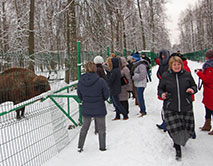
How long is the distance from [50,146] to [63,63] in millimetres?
1980

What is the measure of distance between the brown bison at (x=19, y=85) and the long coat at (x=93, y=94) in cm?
100

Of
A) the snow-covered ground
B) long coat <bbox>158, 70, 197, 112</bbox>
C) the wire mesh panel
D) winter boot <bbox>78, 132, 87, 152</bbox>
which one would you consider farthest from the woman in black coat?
the wire mesh panel

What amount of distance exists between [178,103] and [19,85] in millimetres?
2875

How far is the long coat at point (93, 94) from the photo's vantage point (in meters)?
3.62

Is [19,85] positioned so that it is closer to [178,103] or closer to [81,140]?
[81,140]

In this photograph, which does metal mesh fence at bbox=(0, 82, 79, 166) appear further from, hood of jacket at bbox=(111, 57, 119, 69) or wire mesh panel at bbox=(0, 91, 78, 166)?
hood of jacket at bbox=(111, 57, 119, 69)

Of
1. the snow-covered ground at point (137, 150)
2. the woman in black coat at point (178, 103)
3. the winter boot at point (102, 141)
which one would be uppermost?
the woman in black coat at point (178, 103)

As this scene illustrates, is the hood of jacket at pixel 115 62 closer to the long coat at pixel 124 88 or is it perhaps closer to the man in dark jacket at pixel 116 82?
the man in dark jacket at pixel 116 82

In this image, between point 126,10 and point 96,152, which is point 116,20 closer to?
point 126,10

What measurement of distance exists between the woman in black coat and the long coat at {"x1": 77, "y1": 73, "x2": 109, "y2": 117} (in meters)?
1.04

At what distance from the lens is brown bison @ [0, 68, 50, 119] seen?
134 inches

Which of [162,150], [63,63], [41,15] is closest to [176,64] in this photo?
[162,150]

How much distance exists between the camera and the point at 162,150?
376cm

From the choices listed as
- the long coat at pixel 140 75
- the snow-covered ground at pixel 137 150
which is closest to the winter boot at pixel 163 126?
the snow-covered ground at pixel 137 150
